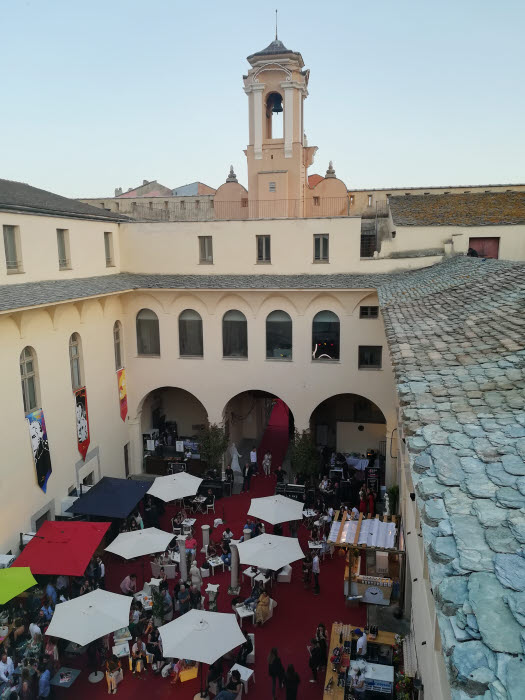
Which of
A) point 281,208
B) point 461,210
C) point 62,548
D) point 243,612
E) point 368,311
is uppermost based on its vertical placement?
point 281,208

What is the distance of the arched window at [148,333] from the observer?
25203mm

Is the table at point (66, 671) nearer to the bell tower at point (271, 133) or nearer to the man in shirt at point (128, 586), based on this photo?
the man in shirt at point (128, 586)

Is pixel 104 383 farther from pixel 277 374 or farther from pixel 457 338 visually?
pixel 457 338

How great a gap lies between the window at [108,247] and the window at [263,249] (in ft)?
20.7

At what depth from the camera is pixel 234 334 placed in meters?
24.8

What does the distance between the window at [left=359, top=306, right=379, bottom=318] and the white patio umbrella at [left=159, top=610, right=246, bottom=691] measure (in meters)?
13.8

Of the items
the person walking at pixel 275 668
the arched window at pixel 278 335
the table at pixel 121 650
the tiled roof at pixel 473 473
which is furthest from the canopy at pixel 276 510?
the tiled roof at pixel 473 473

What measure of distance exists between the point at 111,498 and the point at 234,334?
862 cm

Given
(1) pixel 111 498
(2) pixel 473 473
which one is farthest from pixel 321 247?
(2) pixel 473 473

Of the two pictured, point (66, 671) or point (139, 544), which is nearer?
point (66, 671)

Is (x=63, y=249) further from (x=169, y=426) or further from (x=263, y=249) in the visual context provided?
(x=169, y=426)

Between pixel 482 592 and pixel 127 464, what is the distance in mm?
23425

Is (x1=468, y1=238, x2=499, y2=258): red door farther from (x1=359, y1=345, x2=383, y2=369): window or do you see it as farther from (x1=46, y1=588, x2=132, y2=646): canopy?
(x1=46, y1=588, x2=132, y2=646): canopy

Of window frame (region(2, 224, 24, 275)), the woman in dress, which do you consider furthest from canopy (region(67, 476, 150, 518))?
window frame (region(2, 224, 24, 275))
